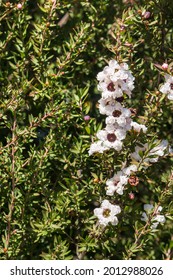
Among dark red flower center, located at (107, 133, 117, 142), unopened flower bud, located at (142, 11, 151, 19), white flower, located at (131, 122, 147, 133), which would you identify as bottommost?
dark red flower center, located at (107, 133, 117, 142)

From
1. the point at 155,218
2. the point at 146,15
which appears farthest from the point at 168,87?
the point at 155,218

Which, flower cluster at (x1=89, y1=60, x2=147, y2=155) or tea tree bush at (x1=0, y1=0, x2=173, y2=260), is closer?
flower cluster at (x1=89, y1=60, x2=147, y2=155)

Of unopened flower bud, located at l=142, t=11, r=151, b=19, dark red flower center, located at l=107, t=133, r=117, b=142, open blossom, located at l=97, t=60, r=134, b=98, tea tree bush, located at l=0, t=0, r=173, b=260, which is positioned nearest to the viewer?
open blossom, located at l=97, t=60, r=134, b=98

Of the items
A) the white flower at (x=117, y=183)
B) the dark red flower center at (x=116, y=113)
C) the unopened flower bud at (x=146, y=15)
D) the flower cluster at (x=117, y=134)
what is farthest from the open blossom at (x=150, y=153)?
the unopened flower bud at (x=146, y=15)

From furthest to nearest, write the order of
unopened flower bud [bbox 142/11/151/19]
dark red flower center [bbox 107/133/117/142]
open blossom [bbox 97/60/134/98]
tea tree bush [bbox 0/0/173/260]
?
unopened flower bud [bbox 142/11/151/19] → tea tree bush [bbox 0/0/173/260] → dark red flower center [bbox 107/133/117/142] → open blossom [bbox 97/60/134/98]

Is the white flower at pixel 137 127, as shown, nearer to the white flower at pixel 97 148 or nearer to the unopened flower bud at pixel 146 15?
the white flower at pixel 97 148

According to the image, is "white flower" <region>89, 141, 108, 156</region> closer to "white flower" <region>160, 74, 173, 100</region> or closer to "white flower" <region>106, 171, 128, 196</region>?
"white flower" <region>106, 171, 128, 196</region>

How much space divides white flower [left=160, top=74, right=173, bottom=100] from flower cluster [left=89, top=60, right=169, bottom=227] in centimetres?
18

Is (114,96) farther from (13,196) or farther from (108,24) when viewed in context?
(108,24)

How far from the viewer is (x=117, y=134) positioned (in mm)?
2654

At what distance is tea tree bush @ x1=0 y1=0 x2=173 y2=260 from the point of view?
2.79 m

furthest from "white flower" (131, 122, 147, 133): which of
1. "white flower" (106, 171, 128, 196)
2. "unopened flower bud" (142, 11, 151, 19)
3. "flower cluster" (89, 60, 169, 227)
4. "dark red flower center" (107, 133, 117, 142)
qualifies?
"unopened flower bud" (142, 11, 151, 19)

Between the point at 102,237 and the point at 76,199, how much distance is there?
0.22 m

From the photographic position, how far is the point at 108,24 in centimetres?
352
